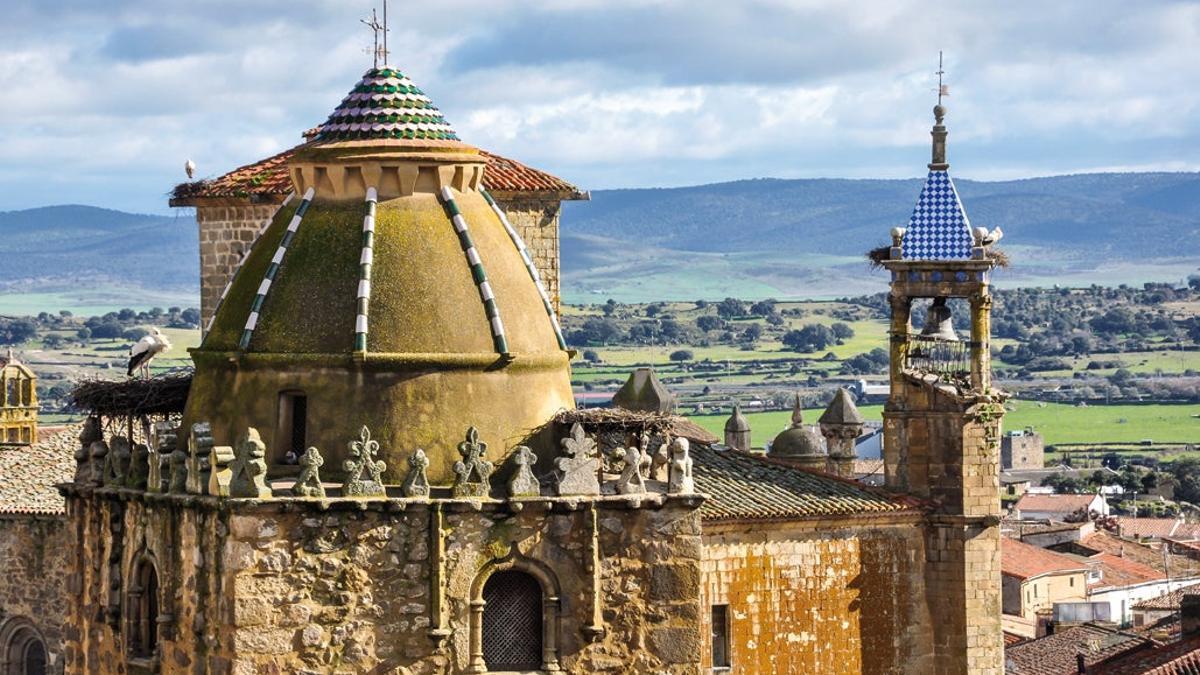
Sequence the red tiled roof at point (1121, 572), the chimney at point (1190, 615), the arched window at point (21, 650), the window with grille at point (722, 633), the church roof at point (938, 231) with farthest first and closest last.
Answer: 1. the red tiled roof at point (1121, 572)
2. the chimney at point (1190, 615)
3. the arched window at point (21, 650)
4. the church roof at point (938, 231)
5. the window with grille at point (722, 633)

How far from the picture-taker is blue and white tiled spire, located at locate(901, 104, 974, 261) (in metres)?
46.8

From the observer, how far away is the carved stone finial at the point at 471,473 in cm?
2638

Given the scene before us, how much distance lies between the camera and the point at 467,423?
26.9 metres

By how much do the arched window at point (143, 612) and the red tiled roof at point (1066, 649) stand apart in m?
36.1

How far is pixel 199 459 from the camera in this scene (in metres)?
26.5

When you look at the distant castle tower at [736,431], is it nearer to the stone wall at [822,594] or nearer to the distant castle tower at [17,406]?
the distant castle tower at [17,406]

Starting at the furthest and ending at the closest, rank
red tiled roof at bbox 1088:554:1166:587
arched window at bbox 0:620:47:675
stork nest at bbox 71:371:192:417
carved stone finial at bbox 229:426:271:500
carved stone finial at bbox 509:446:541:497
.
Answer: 1. red tiled roof at bbox 1088:554:1166:587
2. arched window at bbox 0:620:47:675
3. stork nest at bbox 71:371:192:417
4. carved stone finial at bbox 509:446:541:497
5. carved stone finial at bbox 229:426:271:500

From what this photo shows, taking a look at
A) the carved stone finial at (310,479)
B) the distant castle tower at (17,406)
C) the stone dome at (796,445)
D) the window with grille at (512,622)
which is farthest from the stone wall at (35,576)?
the carved stone finial at (310,479)

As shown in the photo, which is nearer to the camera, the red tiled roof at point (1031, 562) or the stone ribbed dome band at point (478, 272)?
the stone ribbed dome band at point (478, 272)

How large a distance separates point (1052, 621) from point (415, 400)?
2360 inches

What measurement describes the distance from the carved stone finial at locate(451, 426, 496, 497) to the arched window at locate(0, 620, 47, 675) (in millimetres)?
26190

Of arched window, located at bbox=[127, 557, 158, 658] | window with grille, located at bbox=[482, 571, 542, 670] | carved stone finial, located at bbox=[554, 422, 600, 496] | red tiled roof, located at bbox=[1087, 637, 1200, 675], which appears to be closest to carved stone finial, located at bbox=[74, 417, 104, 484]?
arched window, located at bbox=[127, 557, 158, 658]

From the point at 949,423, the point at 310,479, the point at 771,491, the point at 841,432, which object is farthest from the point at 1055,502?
the point at 310,479

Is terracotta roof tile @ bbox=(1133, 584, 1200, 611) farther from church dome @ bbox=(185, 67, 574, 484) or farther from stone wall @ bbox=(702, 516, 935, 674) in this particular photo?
church dome @ bbox=(185, 67, 574, 484)
